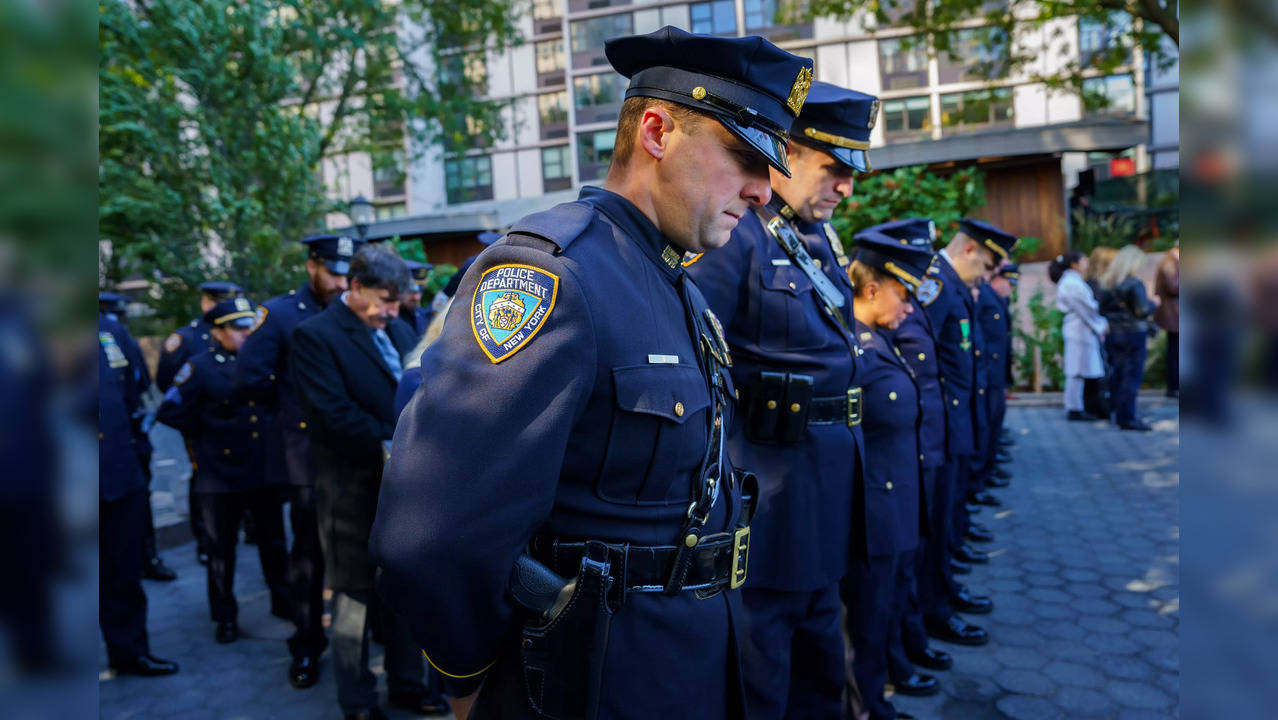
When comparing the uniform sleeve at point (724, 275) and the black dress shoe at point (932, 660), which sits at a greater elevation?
the uniform sleeve at point (724, 275)

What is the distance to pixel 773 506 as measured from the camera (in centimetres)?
271

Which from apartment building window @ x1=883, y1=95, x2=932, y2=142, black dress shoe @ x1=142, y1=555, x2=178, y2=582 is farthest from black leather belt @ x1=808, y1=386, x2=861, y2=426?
apartment building window @ x1=883, y1=95, x2=932, y2=142

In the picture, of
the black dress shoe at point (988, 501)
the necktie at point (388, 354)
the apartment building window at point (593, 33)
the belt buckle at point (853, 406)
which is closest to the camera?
the belt buckle at point (853, 406)

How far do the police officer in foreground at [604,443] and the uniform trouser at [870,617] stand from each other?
5.00ft

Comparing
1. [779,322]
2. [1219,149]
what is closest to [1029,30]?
[779,322]

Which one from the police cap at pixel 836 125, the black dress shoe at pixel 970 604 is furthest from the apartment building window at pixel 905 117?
the police cap at pixel 836 125

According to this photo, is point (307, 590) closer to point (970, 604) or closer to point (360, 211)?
point (970, 604)

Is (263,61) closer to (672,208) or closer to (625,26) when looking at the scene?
(672,208)

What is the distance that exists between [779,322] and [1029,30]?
967 cm

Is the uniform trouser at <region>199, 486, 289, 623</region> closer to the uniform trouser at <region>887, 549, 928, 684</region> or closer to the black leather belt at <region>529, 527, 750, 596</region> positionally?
the uniform trouser at <region>887, 549, 928, 684</region>

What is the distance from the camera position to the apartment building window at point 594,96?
40656 millimetres

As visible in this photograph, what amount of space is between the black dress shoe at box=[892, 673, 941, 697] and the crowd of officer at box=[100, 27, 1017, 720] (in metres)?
0.01

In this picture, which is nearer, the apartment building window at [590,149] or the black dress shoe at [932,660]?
the black dress shoe at [932,660]

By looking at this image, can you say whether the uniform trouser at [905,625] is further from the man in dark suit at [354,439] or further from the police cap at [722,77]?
the police cap at [722,77]
